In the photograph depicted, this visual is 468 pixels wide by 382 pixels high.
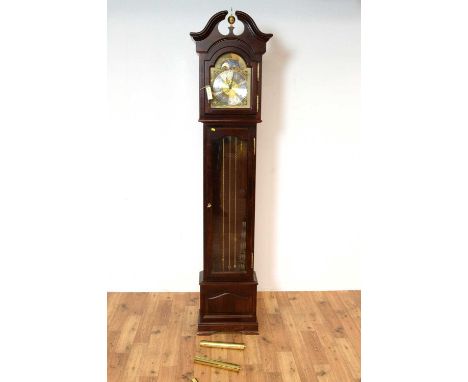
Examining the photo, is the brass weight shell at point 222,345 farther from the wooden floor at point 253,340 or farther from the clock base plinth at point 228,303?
the clock base plinth at point 228,303

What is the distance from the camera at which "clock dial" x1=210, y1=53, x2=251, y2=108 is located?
332 cm

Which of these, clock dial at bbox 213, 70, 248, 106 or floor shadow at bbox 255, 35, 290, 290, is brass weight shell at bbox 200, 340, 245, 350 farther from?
clock dial at bbox 213, 70, 248, 106

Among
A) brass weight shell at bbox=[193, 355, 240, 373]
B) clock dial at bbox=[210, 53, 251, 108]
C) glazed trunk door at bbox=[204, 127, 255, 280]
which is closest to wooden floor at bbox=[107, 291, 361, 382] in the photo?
brass weight shell at bbox=[193, 355, 240, 373]

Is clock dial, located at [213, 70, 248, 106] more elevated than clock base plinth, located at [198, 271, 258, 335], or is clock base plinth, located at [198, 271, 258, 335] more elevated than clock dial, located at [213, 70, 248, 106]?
clock dial, located at [213, 70, 248, 106]

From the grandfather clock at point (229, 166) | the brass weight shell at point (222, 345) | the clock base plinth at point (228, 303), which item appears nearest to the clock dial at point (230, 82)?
the grandfather clock at point (229, 166)

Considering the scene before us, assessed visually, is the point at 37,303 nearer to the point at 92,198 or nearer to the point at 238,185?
the point at 92,198

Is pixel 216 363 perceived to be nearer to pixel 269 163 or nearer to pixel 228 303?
pixel 228 303

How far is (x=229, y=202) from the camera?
135 inches

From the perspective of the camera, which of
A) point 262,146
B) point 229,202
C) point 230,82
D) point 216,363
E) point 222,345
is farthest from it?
point 262,146

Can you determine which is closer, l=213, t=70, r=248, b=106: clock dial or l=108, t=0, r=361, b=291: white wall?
l=213, t=70, r=248, b=106: clock dial

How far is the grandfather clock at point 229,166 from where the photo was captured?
3.30 meters

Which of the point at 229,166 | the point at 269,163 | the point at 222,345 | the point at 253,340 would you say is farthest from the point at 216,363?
the point at 269,163

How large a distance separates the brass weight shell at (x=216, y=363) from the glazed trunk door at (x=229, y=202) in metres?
0.62

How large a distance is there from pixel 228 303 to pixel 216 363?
59cm
